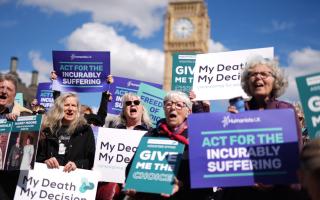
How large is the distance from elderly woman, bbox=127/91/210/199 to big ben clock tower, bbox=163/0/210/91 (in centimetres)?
5292

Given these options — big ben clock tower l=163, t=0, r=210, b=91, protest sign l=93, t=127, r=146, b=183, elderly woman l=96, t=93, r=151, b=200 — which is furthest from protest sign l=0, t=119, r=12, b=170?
big ben clock tower l=163, t=0, r=210, b=91

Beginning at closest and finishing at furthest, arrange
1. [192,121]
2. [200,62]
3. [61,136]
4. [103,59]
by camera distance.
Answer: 1. [192,121]
2. [61,136]
3. [200,62]
4. [103,59]

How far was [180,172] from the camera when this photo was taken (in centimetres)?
292

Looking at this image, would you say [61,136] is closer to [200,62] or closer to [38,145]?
[38,145]

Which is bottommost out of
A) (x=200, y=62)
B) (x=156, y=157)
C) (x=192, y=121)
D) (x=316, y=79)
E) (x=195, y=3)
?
(x=156, y=157)

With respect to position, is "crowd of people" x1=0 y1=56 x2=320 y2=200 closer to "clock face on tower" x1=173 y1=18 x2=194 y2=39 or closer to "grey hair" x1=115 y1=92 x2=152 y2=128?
"grey hair" x1=115 y1=92 x2=152 y2=128

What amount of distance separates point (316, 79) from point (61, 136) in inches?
91.2

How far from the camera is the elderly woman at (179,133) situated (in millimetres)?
2902

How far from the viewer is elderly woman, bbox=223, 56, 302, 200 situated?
2.58 m

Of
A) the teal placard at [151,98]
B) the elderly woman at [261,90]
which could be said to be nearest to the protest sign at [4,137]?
the teal placard at [151,98]

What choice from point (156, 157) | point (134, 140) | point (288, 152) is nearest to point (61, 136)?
point (134, 140)

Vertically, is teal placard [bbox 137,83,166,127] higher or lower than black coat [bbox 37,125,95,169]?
higher

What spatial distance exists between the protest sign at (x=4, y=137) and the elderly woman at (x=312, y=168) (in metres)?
2.61

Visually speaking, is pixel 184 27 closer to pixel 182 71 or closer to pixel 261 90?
pixel 182 71
